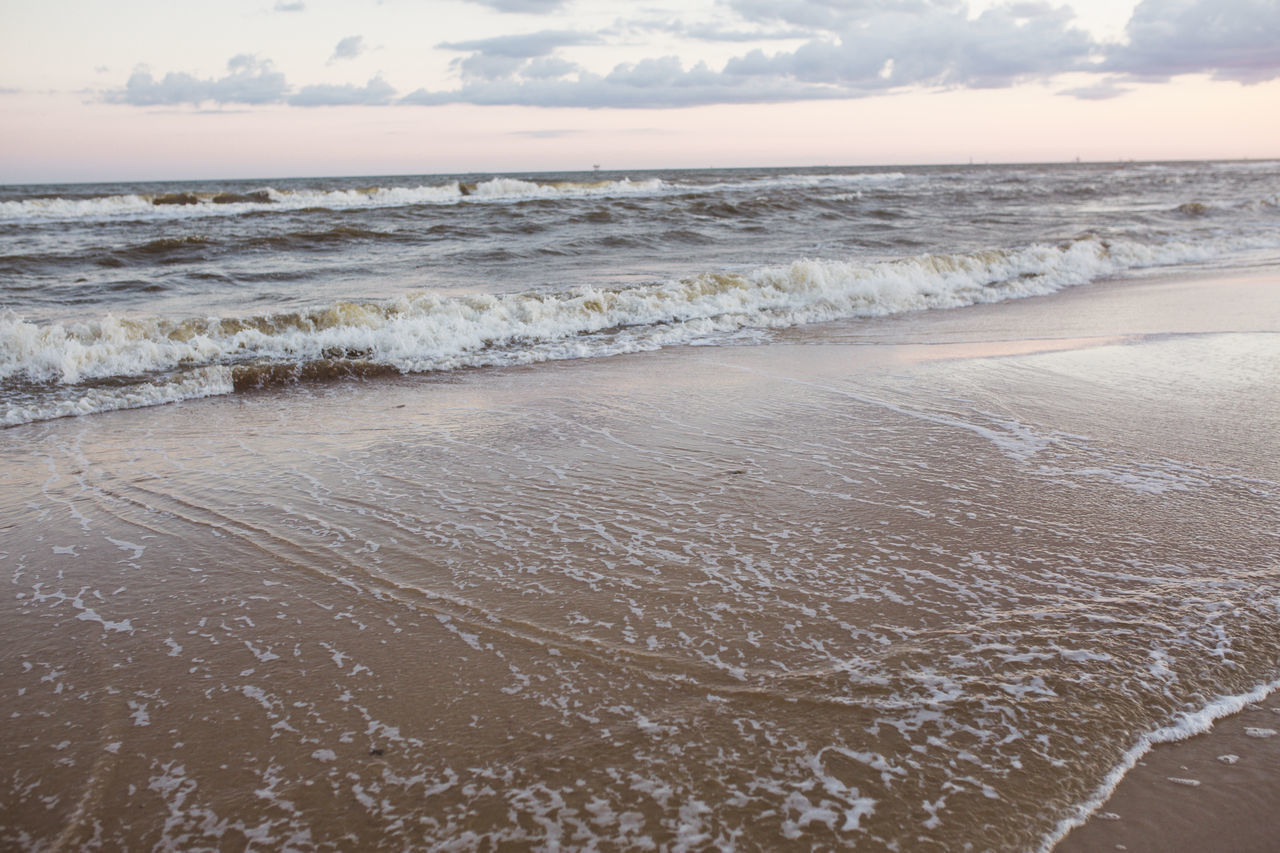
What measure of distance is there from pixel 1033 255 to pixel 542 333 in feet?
32.6

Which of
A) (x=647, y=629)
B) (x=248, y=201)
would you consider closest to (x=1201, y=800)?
(x=647, y=629)

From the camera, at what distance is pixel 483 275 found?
12734 millimetres

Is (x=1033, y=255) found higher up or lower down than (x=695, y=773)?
higher up

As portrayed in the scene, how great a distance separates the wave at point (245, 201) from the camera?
26.9 metres

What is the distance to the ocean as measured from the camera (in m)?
2.05

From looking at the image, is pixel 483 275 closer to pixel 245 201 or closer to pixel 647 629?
pixel 647 629

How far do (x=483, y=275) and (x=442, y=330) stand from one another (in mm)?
4553

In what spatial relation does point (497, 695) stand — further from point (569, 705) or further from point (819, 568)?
point (819, 568)

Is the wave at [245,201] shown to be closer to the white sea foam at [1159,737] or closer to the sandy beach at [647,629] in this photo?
the sandy beach at [647,629]

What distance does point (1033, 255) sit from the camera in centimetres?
1411

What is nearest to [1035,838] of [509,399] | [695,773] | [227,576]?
[695,773]

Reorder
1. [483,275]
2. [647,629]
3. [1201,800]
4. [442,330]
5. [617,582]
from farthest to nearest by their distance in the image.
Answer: [483,275] < [442,330] < [617,582] < [647,629] < [1201,800]

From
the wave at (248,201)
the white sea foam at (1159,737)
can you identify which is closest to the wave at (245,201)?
the wave at (248,201)

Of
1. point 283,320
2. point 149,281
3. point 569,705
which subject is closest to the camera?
point 569,705
